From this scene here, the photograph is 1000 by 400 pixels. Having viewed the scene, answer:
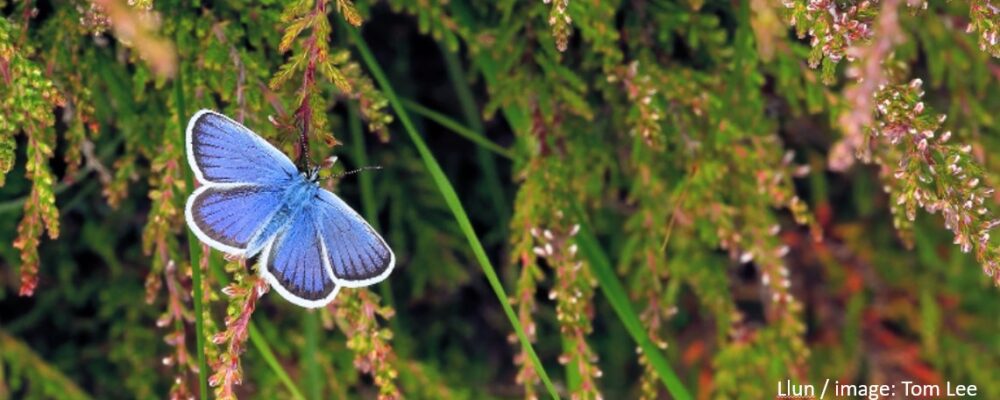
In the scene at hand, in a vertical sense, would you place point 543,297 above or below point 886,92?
below

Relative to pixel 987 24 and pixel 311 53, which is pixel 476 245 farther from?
pixel 987 24

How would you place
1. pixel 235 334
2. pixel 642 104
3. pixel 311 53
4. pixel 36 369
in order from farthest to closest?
pixel 36 369, pixel 642 104, pixel 311 53, pixel 235 334

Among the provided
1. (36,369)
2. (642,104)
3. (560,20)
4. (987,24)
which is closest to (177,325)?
(36,369)

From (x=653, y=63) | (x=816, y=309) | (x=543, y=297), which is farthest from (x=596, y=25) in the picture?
(x=816, y=309)

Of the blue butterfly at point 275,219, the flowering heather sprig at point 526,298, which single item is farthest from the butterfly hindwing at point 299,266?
the flowering heather sprig at point 526,298

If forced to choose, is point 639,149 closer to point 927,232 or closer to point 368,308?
point 368,308

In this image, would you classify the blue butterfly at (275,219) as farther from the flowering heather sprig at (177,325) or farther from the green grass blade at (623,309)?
the green grass blade at (623,309)

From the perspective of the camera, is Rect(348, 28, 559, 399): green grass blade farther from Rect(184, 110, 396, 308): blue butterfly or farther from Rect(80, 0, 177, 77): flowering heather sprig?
Rect(80, 0, 177, 77): flowering heather sprig
